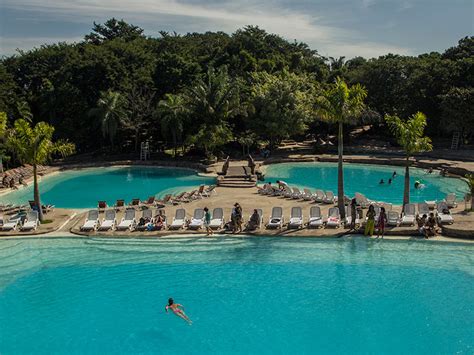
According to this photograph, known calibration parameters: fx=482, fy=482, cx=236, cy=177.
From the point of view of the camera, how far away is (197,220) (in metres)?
23.0

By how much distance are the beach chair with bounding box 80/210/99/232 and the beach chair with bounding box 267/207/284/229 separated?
27.2ft

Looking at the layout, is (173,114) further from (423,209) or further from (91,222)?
(423,209)

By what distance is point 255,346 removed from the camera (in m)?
13.5

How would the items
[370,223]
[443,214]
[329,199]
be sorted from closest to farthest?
[370,223] → [443,214] → [329,199]

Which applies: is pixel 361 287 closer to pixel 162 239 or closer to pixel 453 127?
pixel 162 239

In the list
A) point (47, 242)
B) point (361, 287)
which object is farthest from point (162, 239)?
point (361, 287)

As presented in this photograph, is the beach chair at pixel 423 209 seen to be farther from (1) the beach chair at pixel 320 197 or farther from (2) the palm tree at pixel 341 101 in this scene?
(2) the palm tree at pixel 341 101

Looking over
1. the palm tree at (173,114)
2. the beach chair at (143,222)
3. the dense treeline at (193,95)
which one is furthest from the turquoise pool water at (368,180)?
the beach chair at (143,222)

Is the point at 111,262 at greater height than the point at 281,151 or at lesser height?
lesser

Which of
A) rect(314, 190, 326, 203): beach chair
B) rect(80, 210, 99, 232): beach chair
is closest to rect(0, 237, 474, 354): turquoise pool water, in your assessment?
rect(80, 210, 99, 232): beach chair

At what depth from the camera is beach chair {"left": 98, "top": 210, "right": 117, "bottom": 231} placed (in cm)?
2283

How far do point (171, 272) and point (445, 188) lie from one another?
72.9 ft

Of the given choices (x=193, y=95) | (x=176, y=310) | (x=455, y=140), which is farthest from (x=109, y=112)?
(x=176, y=310)

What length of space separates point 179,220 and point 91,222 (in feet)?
14.0
